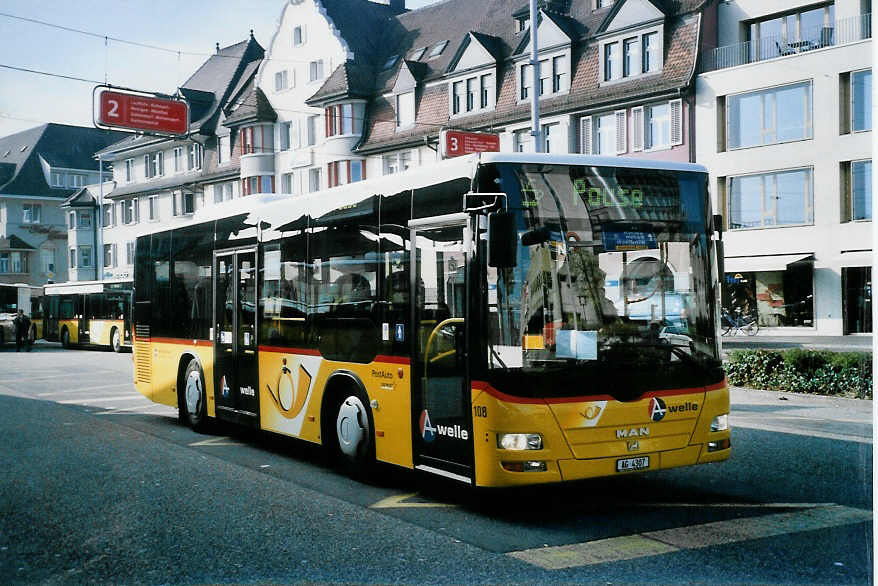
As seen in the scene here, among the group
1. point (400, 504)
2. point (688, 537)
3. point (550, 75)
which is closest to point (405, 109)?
point (550, 75)

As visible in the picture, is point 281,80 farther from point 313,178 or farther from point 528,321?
point 528,321

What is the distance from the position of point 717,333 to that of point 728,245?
2987 cm

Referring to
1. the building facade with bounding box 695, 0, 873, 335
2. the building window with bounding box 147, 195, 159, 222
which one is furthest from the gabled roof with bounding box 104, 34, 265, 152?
the building facade with bounding box 695, 0, 873, 335

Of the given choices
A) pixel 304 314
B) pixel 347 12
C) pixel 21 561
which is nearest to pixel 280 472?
pixel 304 314

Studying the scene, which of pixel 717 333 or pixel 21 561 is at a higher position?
pixel 717 333

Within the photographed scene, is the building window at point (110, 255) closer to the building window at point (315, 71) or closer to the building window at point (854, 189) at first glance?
the building window at point (315, 71)

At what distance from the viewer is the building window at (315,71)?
141 ft

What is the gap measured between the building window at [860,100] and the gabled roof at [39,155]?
22.7 metres

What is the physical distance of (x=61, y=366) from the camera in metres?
28.5

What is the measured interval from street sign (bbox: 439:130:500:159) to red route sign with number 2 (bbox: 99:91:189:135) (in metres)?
7.05

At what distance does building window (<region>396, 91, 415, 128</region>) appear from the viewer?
1700 inches

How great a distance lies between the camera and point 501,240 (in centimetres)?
716

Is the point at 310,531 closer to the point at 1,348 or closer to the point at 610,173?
the point at 610,173

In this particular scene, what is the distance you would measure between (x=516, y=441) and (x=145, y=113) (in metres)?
15.4
